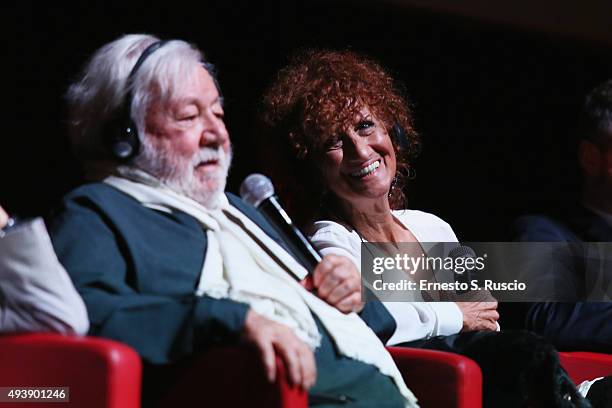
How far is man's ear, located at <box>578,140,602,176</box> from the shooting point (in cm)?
316

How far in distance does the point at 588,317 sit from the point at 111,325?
1540 millimetres

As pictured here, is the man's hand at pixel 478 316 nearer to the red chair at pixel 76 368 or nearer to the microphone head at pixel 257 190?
the microphone head at pixel 257 190

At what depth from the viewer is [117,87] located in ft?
6.96

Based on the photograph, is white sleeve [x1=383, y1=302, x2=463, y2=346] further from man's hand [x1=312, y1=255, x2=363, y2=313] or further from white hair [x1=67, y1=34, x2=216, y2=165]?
white hair [x1=67, y1=34, x2=216, y2=165]

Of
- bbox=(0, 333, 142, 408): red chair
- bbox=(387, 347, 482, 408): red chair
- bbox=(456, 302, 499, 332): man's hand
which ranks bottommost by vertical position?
bbox=(0, 333, 142, 408): red chair

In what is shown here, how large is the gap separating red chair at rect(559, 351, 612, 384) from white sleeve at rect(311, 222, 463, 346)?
1.23 ft

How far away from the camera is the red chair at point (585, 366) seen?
2.72m

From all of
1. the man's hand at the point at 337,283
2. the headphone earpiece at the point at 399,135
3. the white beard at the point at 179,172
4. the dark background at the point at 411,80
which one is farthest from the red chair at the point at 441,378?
the dark background at the point at 411,80

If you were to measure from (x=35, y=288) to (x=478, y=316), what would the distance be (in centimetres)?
124

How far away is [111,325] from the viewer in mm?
1830

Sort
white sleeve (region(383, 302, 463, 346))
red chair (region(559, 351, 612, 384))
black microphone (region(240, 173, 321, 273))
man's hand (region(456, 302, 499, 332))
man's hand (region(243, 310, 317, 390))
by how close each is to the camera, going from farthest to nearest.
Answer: red chair (region(559, 351, 612, 384)), man's hand (region(456, 302, 499, 332)), white sleeve (region(383, 302, 463, 346)), black microphone (region(240, 173, 321, 273)), man's hand (region(243, 310, 317, 390))

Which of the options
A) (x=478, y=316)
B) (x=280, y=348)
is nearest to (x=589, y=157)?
(x=478, y=316)

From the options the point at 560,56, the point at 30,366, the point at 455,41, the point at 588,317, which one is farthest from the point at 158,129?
the point at 560,56

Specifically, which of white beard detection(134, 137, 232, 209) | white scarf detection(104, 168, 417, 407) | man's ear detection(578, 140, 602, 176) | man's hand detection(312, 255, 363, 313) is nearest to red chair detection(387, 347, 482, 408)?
white scarf detection(104, 168, 417, 407)
